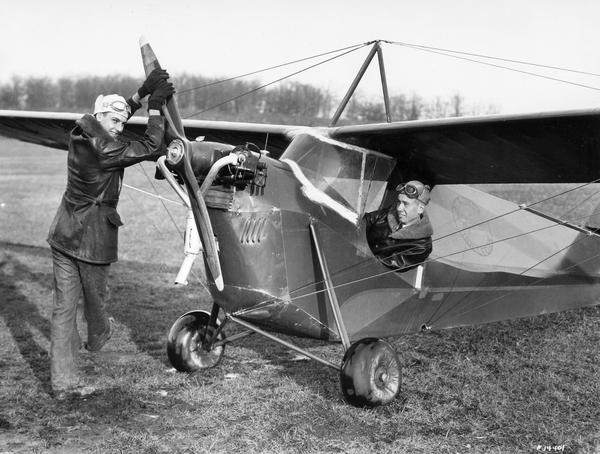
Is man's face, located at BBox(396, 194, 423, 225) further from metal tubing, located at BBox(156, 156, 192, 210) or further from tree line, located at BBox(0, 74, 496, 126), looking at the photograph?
tree line, located at BBox(0, 74, 496, 126)

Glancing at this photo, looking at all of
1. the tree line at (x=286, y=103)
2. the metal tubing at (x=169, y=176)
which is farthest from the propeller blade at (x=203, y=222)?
the tree line at (x=286, y=103)

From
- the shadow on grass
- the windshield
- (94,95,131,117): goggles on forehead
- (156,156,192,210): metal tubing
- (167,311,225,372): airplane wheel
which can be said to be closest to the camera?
(156,156,192,210): metal tubing

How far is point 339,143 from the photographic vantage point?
5602mm

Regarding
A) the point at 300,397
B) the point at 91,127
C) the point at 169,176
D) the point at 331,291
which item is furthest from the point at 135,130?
the point at 300,397

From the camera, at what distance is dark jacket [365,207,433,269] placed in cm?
557

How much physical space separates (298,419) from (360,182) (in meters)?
2.09

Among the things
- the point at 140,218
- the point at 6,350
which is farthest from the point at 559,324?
the point at 140,218

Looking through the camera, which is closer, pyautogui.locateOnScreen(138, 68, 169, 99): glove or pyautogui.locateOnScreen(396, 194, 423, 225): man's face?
pyautogui.locateOnScreen(138, 68, 169, 99): glove

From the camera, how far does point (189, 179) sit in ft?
14.5

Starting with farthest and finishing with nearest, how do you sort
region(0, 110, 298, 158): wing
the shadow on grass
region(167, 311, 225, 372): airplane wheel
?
region(0, 110, 298, 158): wing
the shadow on grass
region(167, 311, 225, 372): airplane wheel

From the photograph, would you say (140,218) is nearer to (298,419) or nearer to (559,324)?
(559,324)

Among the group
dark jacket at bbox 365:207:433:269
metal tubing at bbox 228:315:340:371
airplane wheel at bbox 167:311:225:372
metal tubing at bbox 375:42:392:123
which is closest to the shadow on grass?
airplane wheel at bbox 167:311:225:372

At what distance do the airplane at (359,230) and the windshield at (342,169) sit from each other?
12 millimetres

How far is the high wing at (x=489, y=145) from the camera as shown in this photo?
5.01 m
